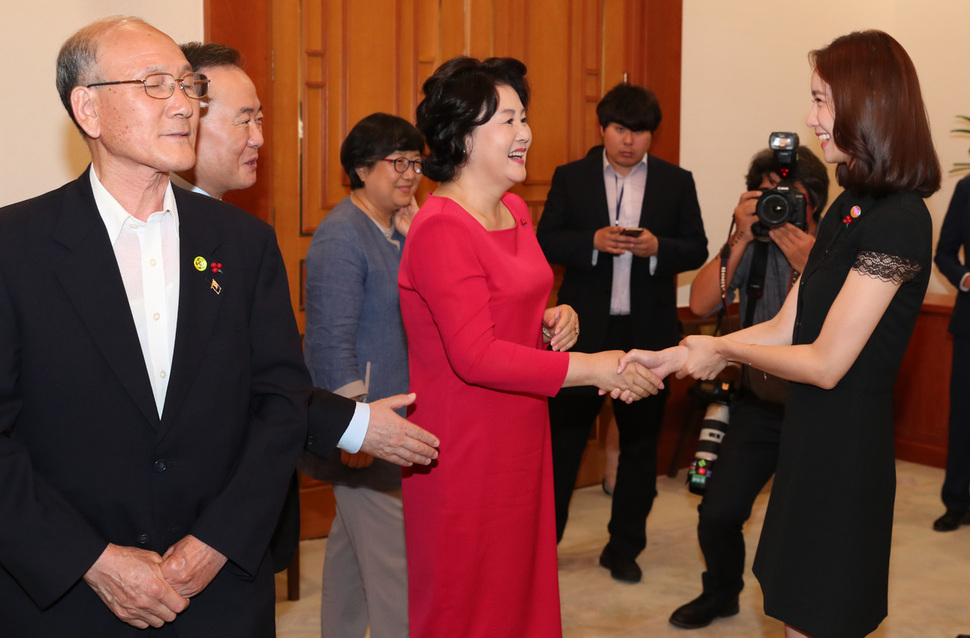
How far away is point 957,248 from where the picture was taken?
4719 millimetres

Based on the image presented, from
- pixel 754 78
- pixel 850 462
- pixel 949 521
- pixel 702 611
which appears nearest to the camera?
pixel 850 462

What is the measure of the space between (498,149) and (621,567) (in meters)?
2.34

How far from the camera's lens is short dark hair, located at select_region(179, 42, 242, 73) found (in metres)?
2.46

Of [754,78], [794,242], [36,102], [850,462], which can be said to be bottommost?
[850,462]

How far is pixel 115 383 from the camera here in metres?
1.60

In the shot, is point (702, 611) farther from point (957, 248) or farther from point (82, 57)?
point (82, 57)

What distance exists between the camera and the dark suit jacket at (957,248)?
14.9 feet

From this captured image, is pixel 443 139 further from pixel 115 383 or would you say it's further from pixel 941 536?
pixel 941 536

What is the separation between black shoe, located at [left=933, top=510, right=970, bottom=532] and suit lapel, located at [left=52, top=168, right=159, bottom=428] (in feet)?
13.5

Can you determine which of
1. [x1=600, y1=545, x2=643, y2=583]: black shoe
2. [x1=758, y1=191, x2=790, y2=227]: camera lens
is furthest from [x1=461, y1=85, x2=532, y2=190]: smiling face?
[x1=600, y1=545, x2=643, y2=583]: black shoe

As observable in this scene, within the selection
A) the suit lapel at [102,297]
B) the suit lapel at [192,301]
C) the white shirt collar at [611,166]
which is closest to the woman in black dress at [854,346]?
the suit lapel at [192,301]

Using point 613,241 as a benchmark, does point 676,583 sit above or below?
below

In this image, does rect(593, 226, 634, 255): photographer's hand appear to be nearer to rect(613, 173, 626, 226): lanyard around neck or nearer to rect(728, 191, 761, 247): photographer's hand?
rect(613, 173, 626, 226): lanyard around neck

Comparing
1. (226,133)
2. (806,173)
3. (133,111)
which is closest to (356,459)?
(226,133)
